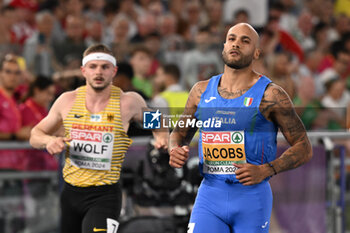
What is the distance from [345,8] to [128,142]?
11331 millimetres

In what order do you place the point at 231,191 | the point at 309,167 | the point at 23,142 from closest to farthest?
the point at 231,191, the point at 23,142, the point at 309,167

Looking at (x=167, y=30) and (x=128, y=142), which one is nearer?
(x=128, y=142)

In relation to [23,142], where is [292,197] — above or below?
below

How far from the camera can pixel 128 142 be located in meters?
6.31

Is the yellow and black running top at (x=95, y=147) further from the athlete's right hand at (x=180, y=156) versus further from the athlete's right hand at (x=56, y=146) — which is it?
the athlete's right hand at (x=180, y=156)

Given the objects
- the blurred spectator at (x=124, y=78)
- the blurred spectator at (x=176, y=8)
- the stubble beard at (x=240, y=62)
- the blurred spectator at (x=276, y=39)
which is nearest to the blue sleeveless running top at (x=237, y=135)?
the stubble beard at (x=240, y=62)

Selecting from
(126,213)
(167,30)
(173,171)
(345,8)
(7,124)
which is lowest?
(126,213)

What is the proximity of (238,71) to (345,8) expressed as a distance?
11.6 metres

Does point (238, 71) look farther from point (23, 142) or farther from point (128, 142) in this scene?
point (23, 142)

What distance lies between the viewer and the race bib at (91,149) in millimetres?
6137

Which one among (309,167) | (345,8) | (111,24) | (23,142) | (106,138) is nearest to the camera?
(106,138)

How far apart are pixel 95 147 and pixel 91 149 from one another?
4 cm

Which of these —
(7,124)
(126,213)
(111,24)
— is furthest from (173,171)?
(111,24)

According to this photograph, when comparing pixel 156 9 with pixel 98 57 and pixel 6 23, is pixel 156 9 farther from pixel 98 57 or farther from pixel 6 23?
pixel 98 57
